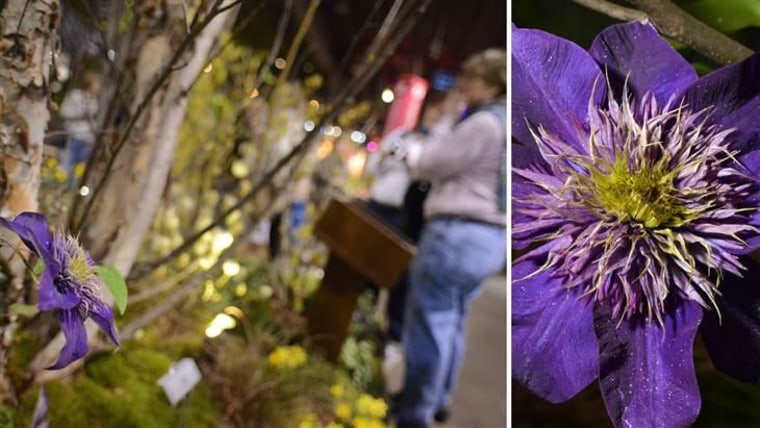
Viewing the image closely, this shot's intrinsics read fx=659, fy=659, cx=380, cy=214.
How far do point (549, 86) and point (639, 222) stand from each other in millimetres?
228

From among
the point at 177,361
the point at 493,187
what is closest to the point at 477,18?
the point at 493,187

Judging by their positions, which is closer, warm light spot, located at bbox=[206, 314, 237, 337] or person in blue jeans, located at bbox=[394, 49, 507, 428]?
warm light spot, located at bbox=[206, 314, 237, 337]

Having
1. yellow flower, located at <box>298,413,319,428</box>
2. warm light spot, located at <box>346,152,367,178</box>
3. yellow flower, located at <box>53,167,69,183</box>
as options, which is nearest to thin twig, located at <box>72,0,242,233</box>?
yellow flower, located at <box>53,167,69,183</box>

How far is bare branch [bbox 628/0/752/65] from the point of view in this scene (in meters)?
0.91

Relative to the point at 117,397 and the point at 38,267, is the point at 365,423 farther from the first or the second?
the point at 38,267

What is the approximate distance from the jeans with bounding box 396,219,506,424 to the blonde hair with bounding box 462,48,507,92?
1.35ft

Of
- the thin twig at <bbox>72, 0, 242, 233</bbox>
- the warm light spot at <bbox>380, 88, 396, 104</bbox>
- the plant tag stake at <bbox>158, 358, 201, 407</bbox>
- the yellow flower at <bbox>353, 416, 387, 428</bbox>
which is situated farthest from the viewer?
the warm light spot at <bbox>380, 88, 396, 104</bbox>

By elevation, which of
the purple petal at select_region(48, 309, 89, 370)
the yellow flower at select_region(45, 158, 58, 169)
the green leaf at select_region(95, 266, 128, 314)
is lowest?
the purple petal at select_region(48, 309, 89, 370)

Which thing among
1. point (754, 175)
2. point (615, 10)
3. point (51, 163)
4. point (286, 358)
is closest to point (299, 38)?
point (51, 163)

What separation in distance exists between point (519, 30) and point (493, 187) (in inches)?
36.7

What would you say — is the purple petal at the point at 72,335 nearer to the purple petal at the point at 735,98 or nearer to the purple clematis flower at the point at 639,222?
the purple clematis flower at the point at 639,222

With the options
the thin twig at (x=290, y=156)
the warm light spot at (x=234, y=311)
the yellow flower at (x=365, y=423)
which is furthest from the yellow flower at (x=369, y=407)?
the thin twig at (x=290, y=156)

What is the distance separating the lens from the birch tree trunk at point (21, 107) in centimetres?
86

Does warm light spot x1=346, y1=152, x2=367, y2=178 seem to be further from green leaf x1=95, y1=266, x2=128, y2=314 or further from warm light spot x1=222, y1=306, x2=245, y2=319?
green leaf x1=95, y1=266, x2=128, y2=314
